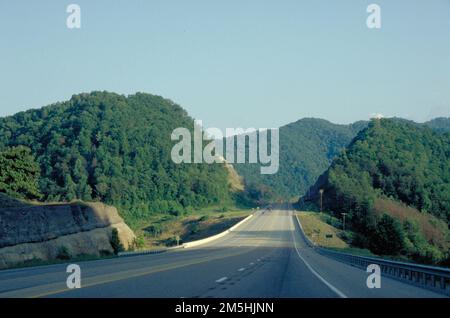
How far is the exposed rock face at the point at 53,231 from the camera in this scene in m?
40.9

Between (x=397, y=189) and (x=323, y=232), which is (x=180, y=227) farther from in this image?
(x=397, y=189)

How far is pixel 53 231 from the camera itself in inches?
1935

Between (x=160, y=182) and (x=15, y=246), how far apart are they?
143 metres

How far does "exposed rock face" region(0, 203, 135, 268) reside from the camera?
4088cm

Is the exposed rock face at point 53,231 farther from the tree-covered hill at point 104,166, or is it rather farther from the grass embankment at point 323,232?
the tree-covered hill at point 104,166

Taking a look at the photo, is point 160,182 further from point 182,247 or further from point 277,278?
point 277,278

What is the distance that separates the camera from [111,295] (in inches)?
615

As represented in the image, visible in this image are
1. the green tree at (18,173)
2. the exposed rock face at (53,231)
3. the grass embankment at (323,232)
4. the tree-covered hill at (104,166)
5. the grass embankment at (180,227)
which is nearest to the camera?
the exposed rock face at (53,231)

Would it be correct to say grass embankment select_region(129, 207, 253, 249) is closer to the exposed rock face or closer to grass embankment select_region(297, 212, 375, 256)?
grass embankment select_region(297, 212, 375, 256)

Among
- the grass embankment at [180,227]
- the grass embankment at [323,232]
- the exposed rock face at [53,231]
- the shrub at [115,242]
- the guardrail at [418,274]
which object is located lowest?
the grass embankment at [180,227]

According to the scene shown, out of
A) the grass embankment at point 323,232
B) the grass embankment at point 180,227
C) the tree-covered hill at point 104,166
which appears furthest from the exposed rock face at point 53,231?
the tree-covered hill at point 104,166

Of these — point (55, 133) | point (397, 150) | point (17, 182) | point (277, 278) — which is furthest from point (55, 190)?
point (277, 278)

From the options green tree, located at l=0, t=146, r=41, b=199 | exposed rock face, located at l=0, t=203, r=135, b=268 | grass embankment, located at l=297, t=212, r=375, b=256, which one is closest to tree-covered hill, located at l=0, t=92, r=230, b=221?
grass embankment, located at l=297, t=212, r=375, b=256

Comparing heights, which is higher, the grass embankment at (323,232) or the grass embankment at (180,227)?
the grass embankment at (323,232)
